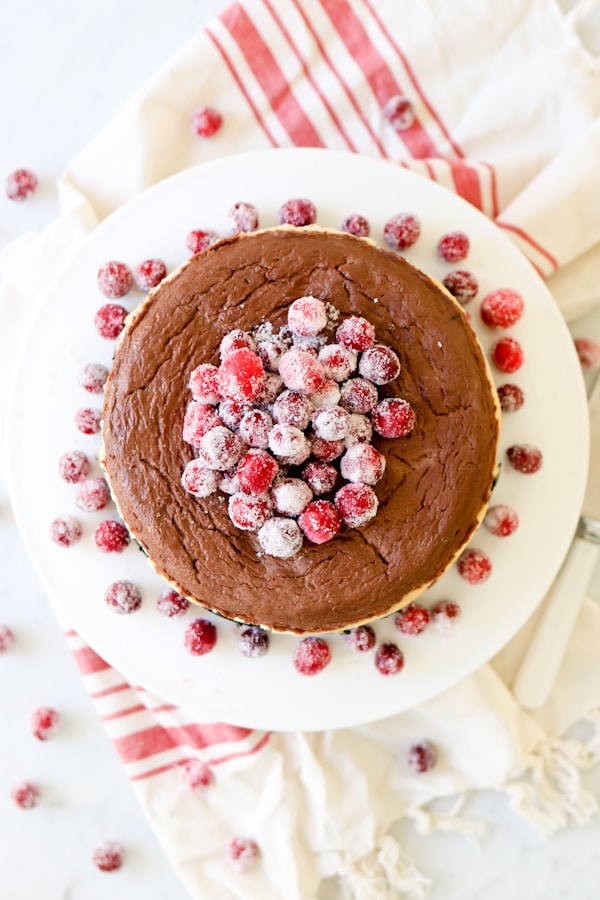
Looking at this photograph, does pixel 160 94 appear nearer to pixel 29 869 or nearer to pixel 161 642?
pixel 161 642

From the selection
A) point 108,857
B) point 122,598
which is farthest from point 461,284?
point 108,857

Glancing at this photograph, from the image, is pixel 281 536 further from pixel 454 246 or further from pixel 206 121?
pixel 206 121

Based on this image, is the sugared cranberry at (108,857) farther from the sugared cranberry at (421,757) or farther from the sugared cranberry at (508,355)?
the sugared cranberry at (508,355)

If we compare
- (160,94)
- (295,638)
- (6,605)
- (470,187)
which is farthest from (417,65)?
(6,605)

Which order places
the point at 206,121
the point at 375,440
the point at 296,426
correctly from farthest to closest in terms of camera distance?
the point at 206,121
the point at 375,440
the point at 296,426

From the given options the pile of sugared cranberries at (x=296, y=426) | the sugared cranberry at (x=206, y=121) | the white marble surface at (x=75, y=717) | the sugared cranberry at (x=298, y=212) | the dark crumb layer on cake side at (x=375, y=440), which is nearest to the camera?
the pile of sugared cranberries at (x=296, y=426)

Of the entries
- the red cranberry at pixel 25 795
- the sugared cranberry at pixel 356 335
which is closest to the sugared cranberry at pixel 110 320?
the sugared cranberry at pixel 356 335

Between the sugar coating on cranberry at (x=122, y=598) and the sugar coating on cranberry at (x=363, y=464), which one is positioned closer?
the sugar coating on cranberry at (x=363, y=464)

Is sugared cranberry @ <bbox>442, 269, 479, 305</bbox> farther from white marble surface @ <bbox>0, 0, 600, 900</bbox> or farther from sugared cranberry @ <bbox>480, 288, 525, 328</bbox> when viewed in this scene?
white marble surface @ <bbox>0, 0, 600, 900</bbox>
